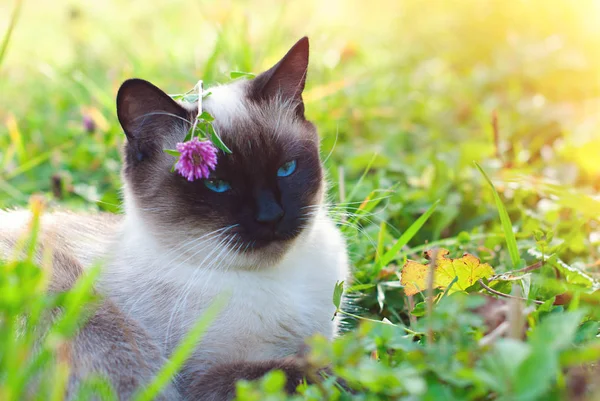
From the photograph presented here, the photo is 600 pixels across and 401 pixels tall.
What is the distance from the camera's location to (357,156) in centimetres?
322

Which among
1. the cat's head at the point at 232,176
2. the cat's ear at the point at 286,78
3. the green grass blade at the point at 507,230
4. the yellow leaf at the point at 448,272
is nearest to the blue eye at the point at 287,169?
the cat's head at the point at 232,176

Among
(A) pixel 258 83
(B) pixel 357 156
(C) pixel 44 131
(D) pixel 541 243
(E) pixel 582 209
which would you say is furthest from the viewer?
(C) pixel 44 131

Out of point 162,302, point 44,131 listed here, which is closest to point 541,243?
point 162,302

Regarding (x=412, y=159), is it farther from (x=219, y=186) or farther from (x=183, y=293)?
(x=183, y=293)

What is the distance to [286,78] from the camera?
7.00ft

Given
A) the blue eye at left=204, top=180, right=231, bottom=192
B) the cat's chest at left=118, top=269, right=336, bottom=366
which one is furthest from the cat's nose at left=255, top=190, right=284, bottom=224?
the cat's chest at left=118, top=269, right=336, bottom=366

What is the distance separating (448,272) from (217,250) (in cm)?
73

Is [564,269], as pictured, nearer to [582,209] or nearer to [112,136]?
[582,209]

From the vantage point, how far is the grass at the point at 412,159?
1.20m

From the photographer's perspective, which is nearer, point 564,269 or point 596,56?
point 564,269

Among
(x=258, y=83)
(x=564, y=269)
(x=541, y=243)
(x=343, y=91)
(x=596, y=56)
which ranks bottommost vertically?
(x=596, y=56)

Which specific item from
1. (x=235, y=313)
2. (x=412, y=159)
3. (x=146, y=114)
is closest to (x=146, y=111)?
(x=146, y=114)

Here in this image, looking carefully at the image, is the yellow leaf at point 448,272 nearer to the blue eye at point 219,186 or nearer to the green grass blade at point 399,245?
the green grass blade at point 399,245

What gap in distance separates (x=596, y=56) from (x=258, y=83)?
385 cm
